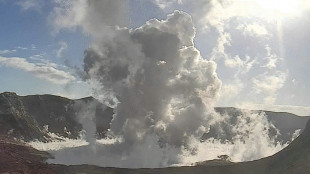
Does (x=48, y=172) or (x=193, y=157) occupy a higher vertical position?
(x=193, y=157)

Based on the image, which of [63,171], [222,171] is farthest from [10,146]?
[222,171]

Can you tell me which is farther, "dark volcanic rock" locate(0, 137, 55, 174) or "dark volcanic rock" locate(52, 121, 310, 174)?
"dark volcanic rock" locate(0, 137, 55, 174)

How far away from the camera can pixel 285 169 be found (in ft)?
326

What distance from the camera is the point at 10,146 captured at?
15775cm

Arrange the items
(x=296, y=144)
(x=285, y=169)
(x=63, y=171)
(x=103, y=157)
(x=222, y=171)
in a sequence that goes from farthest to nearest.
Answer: (x=103, y=157), (x=63, y=171), (x=222, y=171), (x=296, y=144), (x=285, y=169)

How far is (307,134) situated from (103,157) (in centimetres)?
10253

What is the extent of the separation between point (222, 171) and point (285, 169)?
21.6 meters

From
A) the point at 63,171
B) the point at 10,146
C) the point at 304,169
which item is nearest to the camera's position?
the point at 304,169

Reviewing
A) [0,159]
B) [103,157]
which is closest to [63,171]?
[0,159]

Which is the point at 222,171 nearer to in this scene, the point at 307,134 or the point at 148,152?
the point at 307,134

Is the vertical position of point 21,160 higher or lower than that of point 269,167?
higher

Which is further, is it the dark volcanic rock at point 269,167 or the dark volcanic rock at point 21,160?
the dark volcanic rock at point 21,160

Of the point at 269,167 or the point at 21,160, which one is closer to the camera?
the point at 269,167

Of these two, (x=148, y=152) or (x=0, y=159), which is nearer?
(x=0, y=159)
